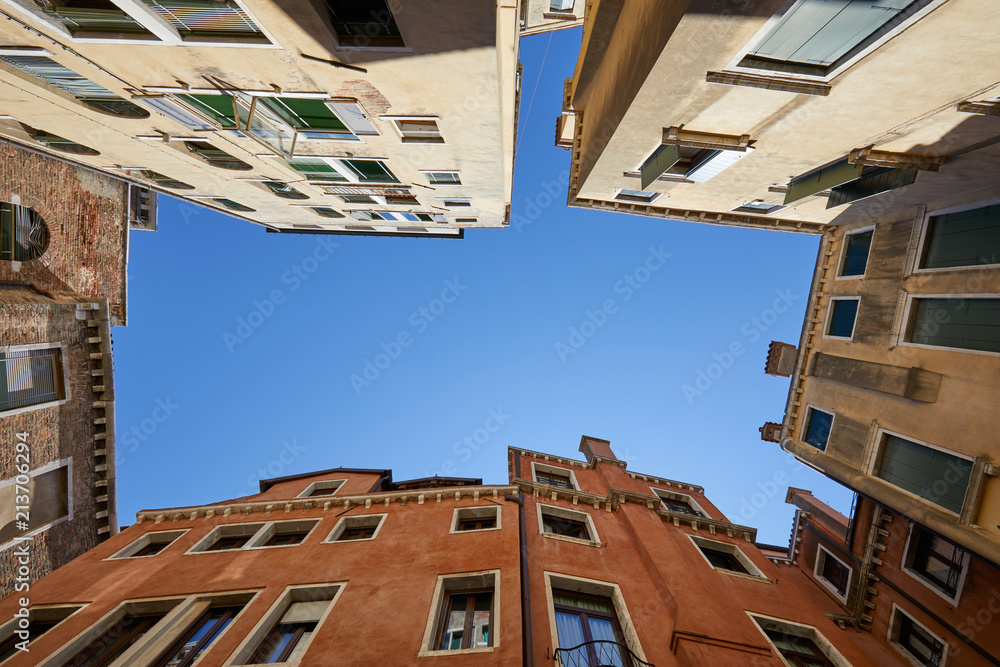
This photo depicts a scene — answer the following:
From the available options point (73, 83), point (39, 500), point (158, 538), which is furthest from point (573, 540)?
point (73, 83)

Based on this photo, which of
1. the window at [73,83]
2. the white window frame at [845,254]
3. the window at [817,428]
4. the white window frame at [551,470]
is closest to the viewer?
the window at [73,83]

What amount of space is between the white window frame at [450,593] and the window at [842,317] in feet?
49.0

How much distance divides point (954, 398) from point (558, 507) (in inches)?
493

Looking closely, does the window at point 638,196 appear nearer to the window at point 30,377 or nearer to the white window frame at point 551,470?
the white window frame at point 551,470

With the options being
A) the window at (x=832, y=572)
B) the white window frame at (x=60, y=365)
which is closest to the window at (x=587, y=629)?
the window at (x=832, y=572)

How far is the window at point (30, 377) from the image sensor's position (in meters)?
13.1

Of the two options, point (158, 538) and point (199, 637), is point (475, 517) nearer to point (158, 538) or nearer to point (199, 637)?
point (199, 637)

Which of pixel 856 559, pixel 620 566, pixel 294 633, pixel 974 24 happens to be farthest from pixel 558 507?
pixel 974 24

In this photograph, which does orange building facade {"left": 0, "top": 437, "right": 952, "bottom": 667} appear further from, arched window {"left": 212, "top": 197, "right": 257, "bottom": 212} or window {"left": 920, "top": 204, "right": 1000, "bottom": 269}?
arched window {"left": 212, "top": 197, "right": 257, "bottom": 212}

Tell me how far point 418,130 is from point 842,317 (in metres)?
16.7

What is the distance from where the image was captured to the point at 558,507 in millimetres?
15922

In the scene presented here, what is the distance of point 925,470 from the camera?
422 inches

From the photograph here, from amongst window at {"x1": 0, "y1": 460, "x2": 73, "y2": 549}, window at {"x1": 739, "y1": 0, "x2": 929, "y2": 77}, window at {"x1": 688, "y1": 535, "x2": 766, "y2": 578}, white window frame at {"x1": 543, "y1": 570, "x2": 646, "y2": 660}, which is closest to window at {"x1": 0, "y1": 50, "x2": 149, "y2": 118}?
window at {"x1": 0, "y1": 460, "x2": 73, "y2": 549}

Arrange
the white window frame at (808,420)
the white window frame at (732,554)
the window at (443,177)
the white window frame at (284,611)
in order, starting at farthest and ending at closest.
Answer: the window at (443,177)
the white window frame at (732,554)
the white window frame at (808,420)
the white window frame at (284,611)
